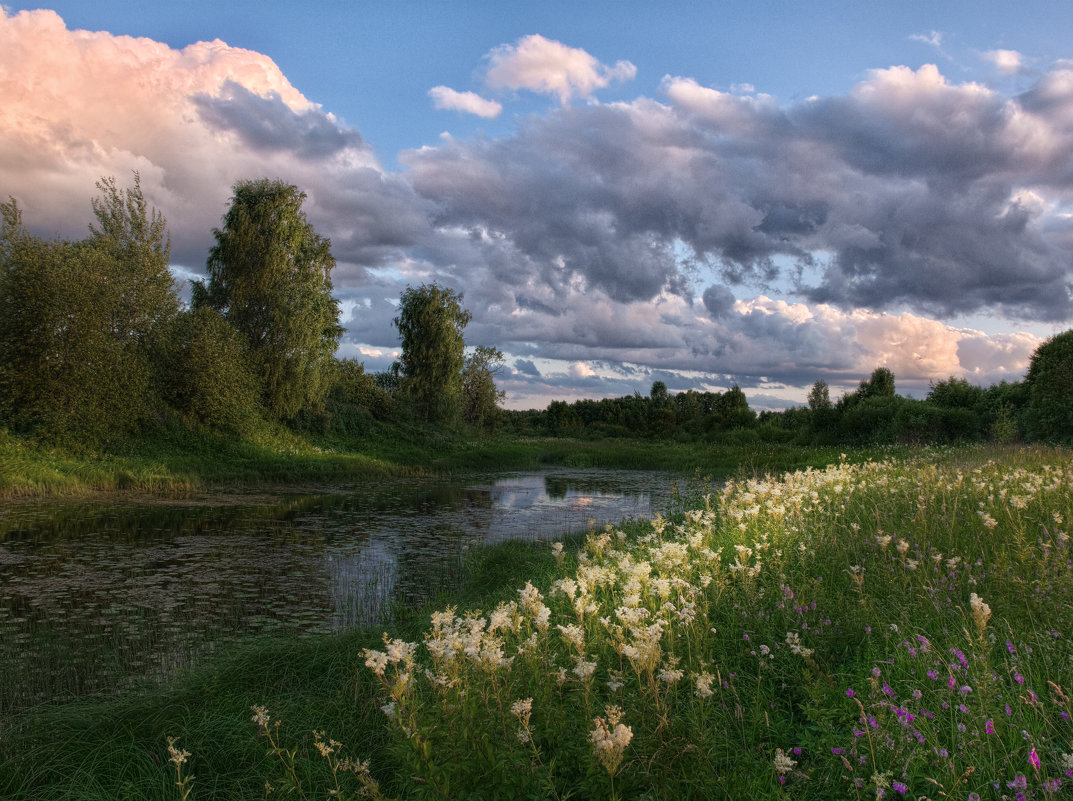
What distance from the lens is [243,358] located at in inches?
1163

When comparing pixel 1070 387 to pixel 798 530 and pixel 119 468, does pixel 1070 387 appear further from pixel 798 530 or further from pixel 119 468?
pixel 119 468

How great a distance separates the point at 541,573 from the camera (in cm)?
930

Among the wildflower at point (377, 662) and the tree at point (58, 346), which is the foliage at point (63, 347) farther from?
the wildflower at point (377, 662)

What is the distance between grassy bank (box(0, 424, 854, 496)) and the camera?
1922 cm

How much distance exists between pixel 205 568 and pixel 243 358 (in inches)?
851

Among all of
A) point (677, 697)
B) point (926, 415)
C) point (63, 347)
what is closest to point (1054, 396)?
point (926, 415)

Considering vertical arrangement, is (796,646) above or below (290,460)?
above

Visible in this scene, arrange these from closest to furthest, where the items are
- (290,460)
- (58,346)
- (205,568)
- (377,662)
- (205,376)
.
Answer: (377,662) < (205,568) < (58,346) < (205,376) < (290,460)

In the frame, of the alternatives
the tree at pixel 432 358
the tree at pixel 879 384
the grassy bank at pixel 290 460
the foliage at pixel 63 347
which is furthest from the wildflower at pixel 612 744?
the tree at pixel 879 384

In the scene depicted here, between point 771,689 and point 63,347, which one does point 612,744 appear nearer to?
point 771,689

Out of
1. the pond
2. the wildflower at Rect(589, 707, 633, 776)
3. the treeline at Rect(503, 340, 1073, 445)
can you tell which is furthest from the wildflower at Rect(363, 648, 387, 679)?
the treeline at Rect(503, 340, 1073, 445)

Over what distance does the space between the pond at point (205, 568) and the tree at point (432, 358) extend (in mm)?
25224

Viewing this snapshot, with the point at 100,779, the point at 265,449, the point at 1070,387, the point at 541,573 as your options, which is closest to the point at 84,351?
the point at 265,449

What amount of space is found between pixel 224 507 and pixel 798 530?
633 inches
